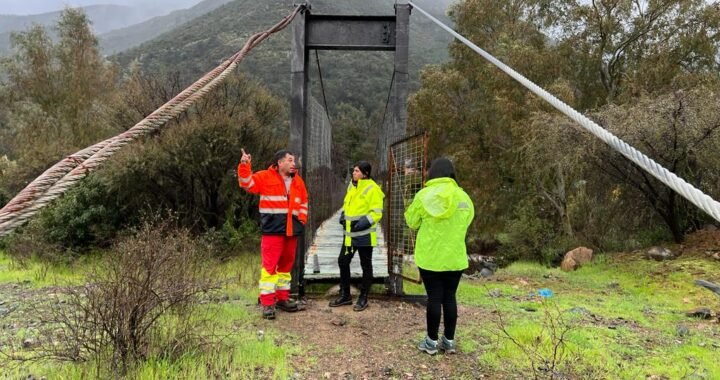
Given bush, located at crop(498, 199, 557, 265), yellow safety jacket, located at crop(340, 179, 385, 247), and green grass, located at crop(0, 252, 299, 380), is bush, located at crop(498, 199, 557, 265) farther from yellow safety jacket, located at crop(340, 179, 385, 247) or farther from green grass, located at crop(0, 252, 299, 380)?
green grass, located at crop(0, 252, 299, 380)

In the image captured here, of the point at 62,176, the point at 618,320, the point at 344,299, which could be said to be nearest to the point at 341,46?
the point at 344,299

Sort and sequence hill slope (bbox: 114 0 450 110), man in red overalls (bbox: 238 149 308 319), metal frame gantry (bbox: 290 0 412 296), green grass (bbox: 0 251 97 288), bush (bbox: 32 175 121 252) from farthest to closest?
1. hill slope (bbox: 114 0 450 110)
2. bush (bbox: 32 175 121 252)
3. green grass (bbox: 0 251 97 288)
4. metal frame gantry (bbox: 290 0 412 296)
5. man in red overalls (bbox: 238 149 308 319)

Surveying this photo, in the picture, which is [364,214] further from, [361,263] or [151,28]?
[151,28]

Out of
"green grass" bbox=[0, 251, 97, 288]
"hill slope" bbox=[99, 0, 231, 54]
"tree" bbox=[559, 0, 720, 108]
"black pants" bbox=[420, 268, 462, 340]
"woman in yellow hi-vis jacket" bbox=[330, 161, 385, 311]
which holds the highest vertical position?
"hill slope" bbox=[99, 0, 231, 54]

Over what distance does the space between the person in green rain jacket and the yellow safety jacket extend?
1.17m

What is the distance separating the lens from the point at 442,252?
10.6 ft

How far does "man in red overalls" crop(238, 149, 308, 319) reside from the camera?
13.7 feet

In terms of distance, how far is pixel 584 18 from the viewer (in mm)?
15398

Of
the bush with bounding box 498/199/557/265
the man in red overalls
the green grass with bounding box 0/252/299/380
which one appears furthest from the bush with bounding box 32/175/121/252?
the bush with bounding box 498/199/557/265

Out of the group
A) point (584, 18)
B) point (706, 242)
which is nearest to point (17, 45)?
point (584, 18)

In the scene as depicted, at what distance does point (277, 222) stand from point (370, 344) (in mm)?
1427

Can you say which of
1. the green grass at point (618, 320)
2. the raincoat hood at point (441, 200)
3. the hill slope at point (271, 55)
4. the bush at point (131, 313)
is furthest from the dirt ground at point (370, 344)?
the hill slope at point (271, 55)

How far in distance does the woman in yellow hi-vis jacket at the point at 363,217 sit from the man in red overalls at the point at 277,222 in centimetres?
51

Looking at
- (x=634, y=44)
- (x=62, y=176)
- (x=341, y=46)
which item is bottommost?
(x=62, y=176)
